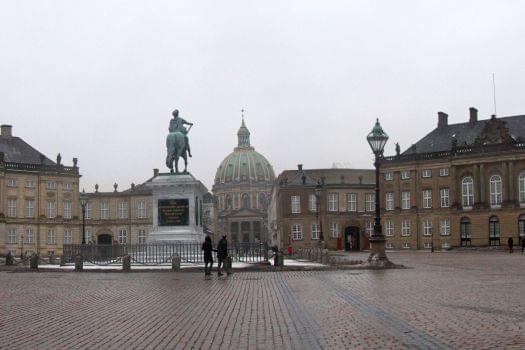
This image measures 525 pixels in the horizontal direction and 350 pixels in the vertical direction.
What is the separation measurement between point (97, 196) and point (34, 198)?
17138 mm

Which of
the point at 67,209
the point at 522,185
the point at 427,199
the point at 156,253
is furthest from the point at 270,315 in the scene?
the point at 67,209

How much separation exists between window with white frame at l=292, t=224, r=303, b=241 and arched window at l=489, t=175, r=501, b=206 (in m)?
28.0

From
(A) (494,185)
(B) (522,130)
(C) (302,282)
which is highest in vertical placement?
(B) (522,130)

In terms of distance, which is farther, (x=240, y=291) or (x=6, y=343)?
(x=240, y=291)

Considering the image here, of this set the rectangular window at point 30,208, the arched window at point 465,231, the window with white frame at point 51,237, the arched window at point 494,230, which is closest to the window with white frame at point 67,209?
the window with white frame at point 51,237

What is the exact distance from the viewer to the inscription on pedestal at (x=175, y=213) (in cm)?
4078

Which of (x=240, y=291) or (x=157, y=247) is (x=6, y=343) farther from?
(x=157, y=247)

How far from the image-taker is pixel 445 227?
87938mm

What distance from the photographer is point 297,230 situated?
4065 inches

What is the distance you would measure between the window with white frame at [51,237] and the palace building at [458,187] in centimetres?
4064

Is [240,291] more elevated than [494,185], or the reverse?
[494,185]

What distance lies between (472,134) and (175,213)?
56.0 metres

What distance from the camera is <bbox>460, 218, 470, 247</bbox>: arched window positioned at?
8456 cm

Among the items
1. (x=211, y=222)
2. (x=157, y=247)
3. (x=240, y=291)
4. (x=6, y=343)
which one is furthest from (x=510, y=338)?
(x=211, y=222)
